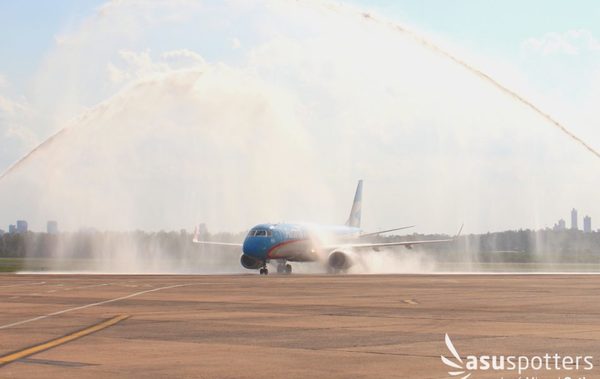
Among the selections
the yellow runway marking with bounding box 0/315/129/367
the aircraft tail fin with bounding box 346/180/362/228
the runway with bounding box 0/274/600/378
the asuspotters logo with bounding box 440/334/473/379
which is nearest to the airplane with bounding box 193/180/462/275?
the aircraft tail fin with bounding box 346/180/362/228

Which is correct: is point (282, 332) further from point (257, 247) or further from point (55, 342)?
point (257, 247)

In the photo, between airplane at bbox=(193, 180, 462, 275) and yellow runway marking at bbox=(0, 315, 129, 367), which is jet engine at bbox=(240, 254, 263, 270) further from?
yellow runway marking at bbox=(0, 315, 129, 367)

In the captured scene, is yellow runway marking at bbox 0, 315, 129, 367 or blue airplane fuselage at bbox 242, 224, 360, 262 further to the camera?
blue airplane fuselage at bbox 242, 224, 360, 262

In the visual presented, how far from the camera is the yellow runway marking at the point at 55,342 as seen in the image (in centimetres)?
1641

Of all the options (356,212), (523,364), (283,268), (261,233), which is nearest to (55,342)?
(523,364)

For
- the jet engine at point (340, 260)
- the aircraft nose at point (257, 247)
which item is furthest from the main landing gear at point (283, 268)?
the aircraft nose at point (257, 247)

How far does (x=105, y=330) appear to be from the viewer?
70.7ft

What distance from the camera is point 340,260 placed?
75.0 m

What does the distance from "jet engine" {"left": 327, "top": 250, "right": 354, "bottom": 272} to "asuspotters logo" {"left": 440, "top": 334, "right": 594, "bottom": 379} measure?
57975mm

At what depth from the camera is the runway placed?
1527 centimetres

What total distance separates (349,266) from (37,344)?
57.0 metres

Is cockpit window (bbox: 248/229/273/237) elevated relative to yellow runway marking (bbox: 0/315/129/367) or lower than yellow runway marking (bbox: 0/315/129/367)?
elevated

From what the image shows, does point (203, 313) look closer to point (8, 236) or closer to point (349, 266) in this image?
point (349, 266)

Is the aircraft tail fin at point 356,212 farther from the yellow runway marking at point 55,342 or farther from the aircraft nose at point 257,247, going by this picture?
the yellow runway marking at point 55,342
